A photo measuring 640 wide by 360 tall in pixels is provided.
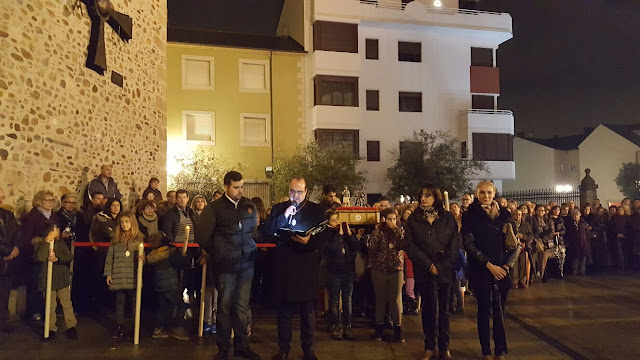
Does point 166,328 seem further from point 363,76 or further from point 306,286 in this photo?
point 363,76

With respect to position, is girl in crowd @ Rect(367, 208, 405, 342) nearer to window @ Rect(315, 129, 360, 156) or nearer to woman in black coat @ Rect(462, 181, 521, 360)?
woman in black coat @ Rect(462, 181, 521, 360)

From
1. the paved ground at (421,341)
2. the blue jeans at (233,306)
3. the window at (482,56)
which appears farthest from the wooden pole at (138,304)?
the window at (482,56)

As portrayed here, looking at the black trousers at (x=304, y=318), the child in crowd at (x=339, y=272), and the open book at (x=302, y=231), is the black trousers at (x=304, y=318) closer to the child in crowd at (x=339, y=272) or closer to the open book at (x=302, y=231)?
the open book at (x=302, y=231)

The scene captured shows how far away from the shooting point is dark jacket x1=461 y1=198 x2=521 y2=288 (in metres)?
5.77

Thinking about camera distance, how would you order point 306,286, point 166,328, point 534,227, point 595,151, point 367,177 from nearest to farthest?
1. point 306,286
2. point 166,328
3. point 534,227
4. point 367,177
5. point 595,151

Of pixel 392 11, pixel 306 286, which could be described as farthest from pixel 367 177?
pixel 306 286

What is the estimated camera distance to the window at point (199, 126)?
26.1 m

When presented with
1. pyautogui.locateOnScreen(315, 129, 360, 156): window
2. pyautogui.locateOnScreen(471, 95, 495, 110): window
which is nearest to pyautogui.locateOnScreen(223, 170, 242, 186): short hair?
pyautogui.locateOnScreen(315, 129, 360, 156): window

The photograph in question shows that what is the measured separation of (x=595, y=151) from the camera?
51812 mm

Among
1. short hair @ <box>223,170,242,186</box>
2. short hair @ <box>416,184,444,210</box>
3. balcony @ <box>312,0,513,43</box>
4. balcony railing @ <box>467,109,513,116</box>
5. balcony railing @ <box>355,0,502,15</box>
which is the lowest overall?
short hair @ <box>416,184,444,210</box>

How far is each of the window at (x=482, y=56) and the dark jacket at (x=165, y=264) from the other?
2744cm

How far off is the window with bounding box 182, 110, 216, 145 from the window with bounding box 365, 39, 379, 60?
9.34m

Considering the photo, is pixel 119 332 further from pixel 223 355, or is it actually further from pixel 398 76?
pixel 398 76

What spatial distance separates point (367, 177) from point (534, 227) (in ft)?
54.9
